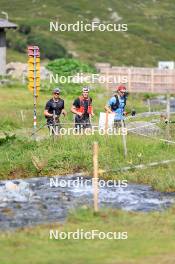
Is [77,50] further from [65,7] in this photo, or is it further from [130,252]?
[130,252]

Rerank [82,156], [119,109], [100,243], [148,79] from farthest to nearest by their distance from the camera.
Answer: [148,79]
[119,109]
[82,156]
[100,243]

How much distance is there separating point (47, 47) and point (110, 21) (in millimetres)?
45278

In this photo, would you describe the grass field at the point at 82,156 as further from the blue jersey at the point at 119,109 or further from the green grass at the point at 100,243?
the green grass at the point at 100,243

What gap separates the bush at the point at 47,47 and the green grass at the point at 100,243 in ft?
304

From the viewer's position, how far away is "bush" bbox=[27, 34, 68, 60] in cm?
10844

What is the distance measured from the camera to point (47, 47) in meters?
109

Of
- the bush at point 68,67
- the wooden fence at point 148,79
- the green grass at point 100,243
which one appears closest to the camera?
the green grass at point 100,243

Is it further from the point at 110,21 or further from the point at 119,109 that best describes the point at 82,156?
the point at 110,21

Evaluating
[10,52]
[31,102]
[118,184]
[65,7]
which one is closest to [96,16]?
[65,7]

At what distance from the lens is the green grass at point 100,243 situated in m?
12.4

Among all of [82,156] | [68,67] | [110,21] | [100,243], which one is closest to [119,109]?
[82,156]

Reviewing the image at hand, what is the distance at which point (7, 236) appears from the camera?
13852mm

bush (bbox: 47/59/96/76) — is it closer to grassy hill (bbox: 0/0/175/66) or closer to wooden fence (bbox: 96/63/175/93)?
wooden fence (bbox: 96/63/175/93)

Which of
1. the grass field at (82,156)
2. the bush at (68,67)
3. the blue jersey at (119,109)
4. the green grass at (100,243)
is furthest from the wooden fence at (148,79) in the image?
the green grass at (100,243)
